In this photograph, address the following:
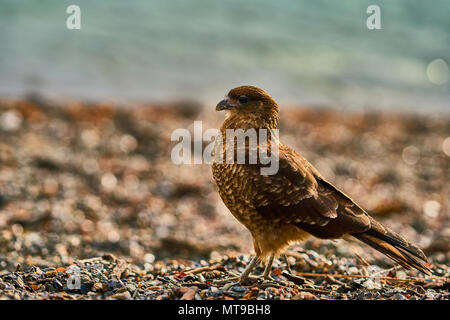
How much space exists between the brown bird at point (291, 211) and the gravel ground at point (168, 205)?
0.33m

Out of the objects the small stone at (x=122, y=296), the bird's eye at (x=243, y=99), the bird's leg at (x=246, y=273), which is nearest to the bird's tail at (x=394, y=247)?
the bird's leg at (x=246, y=273)

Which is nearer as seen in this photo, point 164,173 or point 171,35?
point 164,173

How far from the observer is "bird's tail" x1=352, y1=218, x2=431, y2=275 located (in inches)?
165

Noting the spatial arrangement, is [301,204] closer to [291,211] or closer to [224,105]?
[291,211]

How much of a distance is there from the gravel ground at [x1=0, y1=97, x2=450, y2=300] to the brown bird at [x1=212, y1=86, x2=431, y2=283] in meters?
0.33

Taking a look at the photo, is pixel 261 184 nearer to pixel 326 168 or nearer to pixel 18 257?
pixel 18 257

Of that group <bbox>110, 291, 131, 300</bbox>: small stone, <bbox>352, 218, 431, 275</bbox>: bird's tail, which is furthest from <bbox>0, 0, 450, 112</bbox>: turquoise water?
<bbox>352, 218, 431, 275</bbox>: bird's tail

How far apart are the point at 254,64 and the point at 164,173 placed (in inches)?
316

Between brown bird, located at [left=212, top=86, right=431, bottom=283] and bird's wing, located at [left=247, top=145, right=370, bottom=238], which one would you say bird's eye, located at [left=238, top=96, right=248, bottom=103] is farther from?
bird's wing, located at [left=247, top=145, right=370, bottom=238]

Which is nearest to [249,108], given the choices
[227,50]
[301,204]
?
[301,204]

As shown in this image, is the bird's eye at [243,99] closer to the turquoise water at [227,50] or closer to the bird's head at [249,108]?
the bird's head at [249,108]

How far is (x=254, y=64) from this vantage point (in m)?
16.0

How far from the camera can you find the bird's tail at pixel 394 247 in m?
4.20
